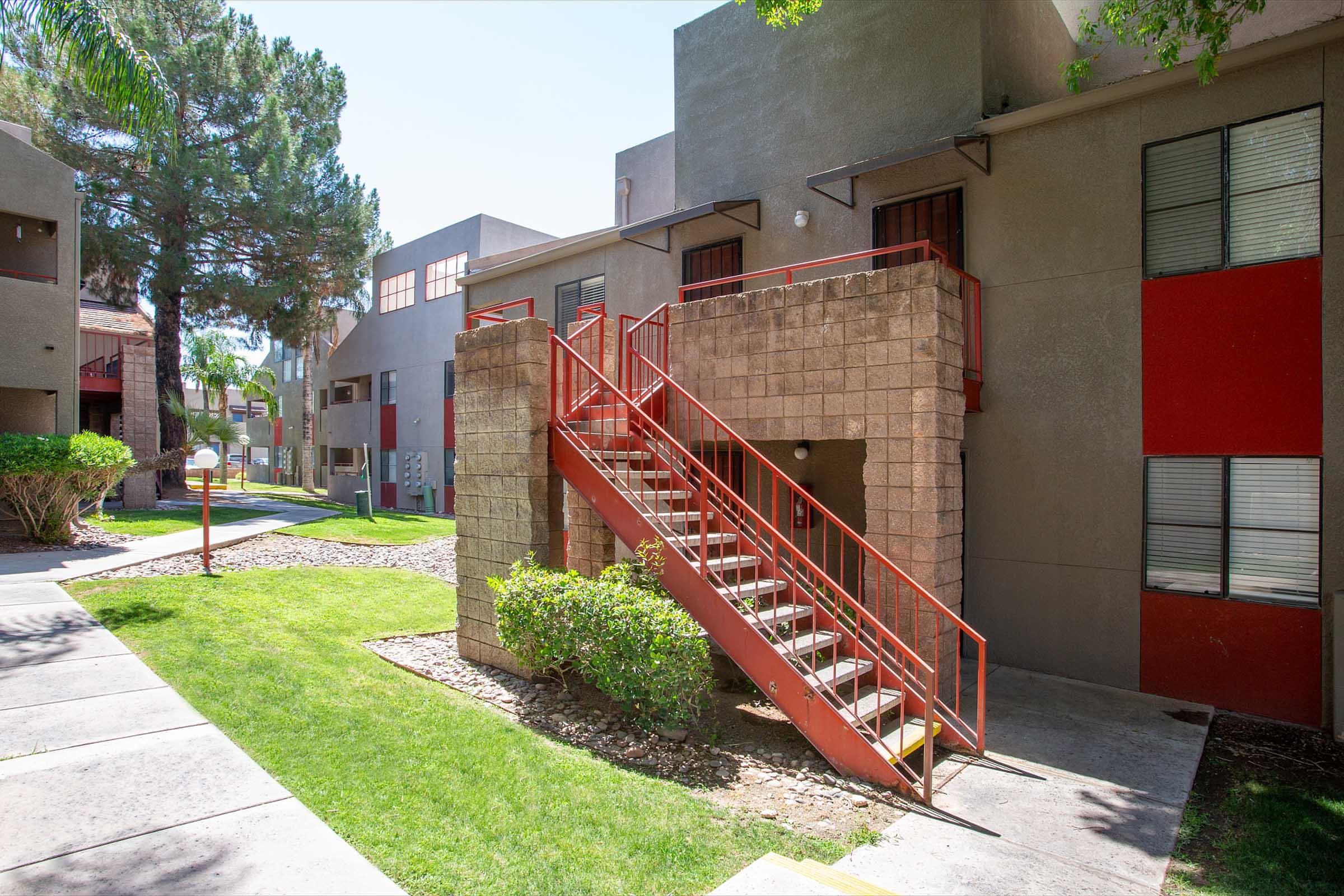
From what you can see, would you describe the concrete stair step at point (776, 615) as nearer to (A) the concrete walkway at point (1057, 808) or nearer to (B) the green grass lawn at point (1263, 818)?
(A) the concrete walkway at point (1057, 808)

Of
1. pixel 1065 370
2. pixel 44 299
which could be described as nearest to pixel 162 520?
pixel 44 299

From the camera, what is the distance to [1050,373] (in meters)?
7.80

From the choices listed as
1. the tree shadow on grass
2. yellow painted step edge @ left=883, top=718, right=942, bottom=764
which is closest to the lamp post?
the tree shadow on grass

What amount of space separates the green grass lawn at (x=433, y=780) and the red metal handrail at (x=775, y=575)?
Result: 3.84 ft

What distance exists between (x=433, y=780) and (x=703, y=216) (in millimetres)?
8340

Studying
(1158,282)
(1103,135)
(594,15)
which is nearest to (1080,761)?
(1158,282)

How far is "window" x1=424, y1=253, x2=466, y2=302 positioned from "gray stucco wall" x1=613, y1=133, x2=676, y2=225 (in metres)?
7.14

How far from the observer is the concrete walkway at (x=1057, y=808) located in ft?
12.7

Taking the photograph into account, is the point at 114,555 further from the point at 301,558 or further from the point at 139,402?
the point at 139,402

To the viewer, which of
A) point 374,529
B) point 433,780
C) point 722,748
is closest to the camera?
point 433,780

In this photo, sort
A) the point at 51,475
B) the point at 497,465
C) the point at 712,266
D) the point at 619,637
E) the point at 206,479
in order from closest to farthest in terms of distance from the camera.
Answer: the point at 619,637
the point at 497,465
the point at 206,479
the point at 712,266
the point at 51,475

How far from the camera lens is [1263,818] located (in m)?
4.61

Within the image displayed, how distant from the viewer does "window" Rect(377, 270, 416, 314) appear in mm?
25000

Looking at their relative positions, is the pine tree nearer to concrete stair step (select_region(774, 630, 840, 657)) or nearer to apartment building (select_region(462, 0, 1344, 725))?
apartment building (select_region(462, 0, 1344, 725))
